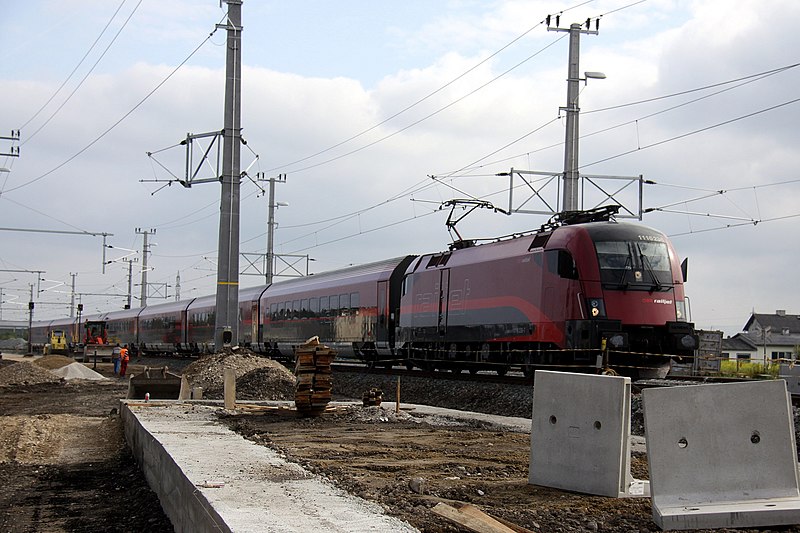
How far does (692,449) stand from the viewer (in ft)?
21.2

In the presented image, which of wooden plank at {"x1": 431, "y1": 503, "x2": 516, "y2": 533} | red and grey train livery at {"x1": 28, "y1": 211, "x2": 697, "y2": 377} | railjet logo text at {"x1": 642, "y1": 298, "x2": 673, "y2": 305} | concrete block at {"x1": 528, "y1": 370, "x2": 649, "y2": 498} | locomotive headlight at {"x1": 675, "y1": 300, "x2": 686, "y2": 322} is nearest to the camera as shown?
wooden plank at {"x1": 431, "y1": 503, "x2": 516, "y2": 533}

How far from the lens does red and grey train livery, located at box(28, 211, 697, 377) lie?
61.4 feet

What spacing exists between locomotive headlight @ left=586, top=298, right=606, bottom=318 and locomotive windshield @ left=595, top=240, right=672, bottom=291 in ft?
1.29

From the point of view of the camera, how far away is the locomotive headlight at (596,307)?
60.8 ft

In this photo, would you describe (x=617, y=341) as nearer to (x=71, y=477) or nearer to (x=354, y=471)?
(x=71, y=477)

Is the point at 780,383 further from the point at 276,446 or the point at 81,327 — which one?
the point at 81,327

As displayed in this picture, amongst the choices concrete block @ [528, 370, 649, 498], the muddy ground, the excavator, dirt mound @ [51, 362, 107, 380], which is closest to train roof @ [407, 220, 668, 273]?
the muddy ground

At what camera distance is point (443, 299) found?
25.0 m

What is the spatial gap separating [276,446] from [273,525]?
450 cm

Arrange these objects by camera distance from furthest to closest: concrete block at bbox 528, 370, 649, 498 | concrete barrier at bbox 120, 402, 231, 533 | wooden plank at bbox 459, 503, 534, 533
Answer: concrete block at bbox 528, 370, 649, 498 → concrete barrier at bbox 120, 402, 231, 533 → wooden plank at bbox 459, 503, 534, 533

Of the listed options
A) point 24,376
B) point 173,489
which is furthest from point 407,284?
point 173,489

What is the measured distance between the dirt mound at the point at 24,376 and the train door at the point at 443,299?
15134mm

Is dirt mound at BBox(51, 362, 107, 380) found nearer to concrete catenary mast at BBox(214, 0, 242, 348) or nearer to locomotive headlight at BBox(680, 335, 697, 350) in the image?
concrete catenary mast at BBox(214, 0, 242, 348)

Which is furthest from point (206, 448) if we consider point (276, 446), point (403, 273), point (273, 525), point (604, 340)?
point (403, 273)
